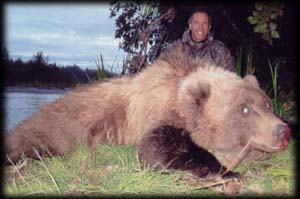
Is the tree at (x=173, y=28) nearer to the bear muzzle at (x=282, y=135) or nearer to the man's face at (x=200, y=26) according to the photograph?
the man's face at (x=200, y=26)

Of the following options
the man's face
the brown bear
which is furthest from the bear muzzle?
the man's face

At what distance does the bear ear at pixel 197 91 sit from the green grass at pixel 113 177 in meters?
0.66

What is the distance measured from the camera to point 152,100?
4.23 metres

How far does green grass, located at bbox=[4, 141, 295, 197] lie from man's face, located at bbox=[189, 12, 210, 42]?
2.22 metres

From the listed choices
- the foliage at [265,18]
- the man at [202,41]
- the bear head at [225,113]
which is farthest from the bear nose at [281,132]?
the man at [202,41]

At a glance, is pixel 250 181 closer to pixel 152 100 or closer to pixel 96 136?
pixel 152 100

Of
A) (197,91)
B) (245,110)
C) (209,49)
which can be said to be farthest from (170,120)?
(209,49)

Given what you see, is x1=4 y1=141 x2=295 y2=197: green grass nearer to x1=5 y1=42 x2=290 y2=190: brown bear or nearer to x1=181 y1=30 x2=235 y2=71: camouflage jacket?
x1=5 y1=42 x2=290 y2=190: brown bear

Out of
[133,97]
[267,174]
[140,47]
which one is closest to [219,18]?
[140,47]

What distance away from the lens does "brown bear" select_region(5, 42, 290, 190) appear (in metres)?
3.83

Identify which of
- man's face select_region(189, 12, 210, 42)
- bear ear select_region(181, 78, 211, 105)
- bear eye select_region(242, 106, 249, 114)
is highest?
man's face select_region(189, 12, 210, 42)

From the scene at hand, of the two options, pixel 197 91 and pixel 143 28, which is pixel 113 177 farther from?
pixel 143 28

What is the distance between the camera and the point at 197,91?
13.5 feet

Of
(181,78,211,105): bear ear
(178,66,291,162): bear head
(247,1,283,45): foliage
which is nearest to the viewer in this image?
(178,66,291,162): bear head
